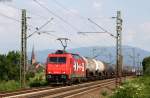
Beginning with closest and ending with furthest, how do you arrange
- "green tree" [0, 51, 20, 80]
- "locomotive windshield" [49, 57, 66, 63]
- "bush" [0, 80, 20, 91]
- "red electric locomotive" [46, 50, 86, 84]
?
"bush" [0, 80, 20, 91]
"red electric locomotive" [46, 50, 86, 84]
"locomotive windshield" [49, 57, 66, 63]
"green tree" [0, 51, 20, 80]

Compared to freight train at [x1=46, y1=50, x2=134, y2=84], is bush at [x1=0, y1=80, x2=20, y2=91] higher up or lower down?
lower down

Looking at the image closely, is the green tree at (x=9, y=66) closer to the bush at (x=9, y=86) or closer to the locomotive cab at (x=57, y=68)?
the locomotive cab at (x=57, y=68)

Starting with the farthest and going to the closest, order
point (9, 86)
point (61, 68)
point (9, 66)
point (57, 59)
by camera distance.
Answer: point (9, 66)
point (57, 59)
point (61, 68)
point (9, 86)

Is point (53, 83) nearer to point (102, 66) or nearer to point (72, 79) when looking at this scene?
point (72, 79)

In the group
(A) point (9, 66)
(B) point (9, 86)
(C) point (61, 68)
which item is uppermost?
(A) point (9, 66)

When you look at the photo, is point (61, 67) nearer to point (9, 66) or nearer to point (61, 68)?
point (61, 68)

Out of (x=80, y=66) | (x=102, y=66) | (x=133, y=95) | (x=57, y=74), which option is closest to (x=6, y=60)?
(x=102, y=66)

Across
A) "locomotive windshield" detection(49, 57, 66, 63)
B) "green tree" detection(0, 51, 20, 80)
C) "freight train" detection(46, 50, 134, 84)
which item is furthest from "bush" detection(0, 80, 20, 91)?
"green tree" detection(0, 51, 20, 80)

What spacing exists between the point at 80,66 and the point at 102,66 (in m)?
22.1

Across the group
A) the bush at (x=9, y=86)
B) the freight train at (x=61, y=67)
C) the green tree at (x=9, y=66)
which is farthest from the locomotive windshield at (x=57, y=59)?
the green tree at (x=9, y=66)

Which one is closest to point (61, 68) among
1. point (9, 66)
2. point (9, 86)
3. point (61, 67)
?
→ point (61, 67)

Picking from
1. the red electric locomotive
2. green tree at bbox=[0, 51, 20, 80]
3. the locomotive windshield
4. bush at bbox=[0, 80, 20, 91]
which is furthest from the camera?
green tree at bbox=[0, 51, 20, 80]

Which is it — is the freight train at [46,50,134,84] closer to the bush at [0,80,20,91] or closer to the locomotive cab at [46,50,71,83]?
the locomotive cab at [46,50,71,83]

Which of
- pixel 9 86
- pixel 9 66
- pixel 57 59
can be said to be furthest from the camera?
pixel 9 66
